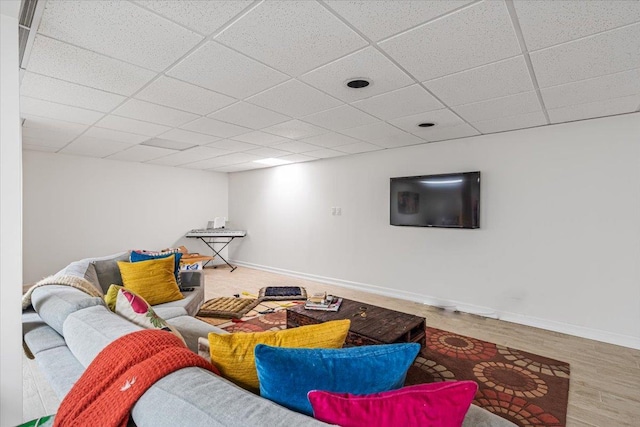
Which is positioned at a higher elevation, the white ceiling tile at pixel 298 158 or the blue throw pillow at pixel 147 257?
the white ceiling tile at pixel 298 158

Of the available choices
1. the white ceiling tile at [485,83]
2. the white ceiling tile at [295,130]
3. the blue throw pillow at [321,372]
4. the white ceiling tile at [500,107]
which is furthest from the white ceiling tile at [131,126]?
the blue throw pillow at [321,372]

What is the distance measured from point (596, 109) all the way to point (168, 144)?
4.96 meters

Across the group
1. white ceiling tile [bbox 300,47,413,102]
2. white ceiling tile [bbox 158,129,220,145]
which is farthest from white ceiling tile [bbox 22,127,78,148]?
white ceiling tile [bbox 300,47,413,102]

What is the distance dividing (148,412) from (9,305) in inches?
44.6

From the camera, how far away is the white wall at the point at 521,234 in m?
3.02

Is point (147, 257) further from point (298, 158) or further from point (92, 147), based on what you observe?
point (298, 158)

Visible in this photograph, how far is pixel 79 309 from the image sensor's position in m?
1.51

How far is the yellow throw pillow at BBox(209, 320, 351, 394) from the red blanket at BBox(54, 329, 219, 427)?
5 centimetres

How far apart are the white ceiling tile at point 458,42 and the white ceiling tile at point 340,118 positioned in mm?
888

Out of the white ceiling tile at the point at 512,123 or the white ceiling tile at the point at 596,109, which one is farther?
the white ceiling tile at the point at 512,123

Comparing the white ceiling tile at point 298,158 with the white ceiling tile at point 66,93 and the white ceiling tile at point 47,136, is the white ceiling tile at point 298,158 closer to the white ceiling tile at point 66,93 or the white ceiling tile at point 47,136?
the white ceiling tile at point 66,93

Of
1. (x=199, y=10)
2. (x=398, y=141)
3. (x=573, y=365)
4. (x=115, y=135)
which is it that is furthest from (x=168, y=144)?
(x=573, y=365)

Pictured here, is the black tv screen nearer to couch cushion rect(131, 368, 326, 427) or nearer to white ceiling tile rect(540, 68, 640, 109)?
white ceiling tile rect(540, 68, 640, 109)

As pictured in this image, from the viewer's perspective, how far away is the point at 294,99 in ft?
8.80
